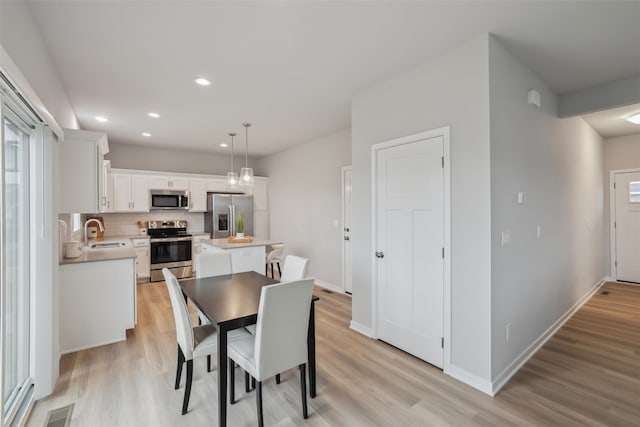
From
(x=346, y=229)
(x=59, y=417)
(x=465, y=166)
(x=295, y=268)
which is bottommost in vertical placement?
(x=59, y=417)

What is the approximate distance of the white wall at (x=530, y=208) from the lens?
7.68 ft

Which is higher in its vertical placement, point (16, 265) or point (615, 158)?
point (615, 158)

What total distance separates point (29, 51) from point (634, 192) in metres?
8.06

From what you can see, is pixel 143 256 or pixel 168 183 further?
pixel 168 183

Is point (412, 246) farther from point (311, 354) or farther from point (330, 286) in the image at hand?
point (330, 286)

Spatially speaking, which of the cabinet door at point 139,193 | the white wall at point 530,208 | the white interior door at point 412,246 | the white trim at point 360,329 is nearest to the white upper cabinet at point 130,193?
the cabinet door at point 139,193

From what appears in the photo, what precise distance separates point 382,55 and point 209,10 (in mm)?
1393

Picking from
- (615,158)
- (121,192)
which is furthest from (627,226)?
(121,192)

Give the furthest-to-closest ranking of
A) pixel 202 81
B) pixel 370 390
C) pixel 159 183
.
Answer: pixel 159 183 → pixel 202 81 → pixel 370 390

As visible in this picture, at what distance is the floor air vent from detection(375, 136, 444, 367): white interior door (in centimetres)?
258

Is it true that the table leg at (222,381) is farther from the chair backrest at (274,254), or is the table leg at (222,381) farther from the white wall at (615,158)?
the white wall at (615,158)

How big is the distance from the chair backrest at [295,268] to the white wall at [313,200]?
2.09m

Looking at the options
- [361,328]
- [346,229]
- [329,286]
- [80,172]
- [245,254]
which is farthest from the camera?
[329,286]

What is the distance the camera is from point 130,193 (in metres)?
5.64
